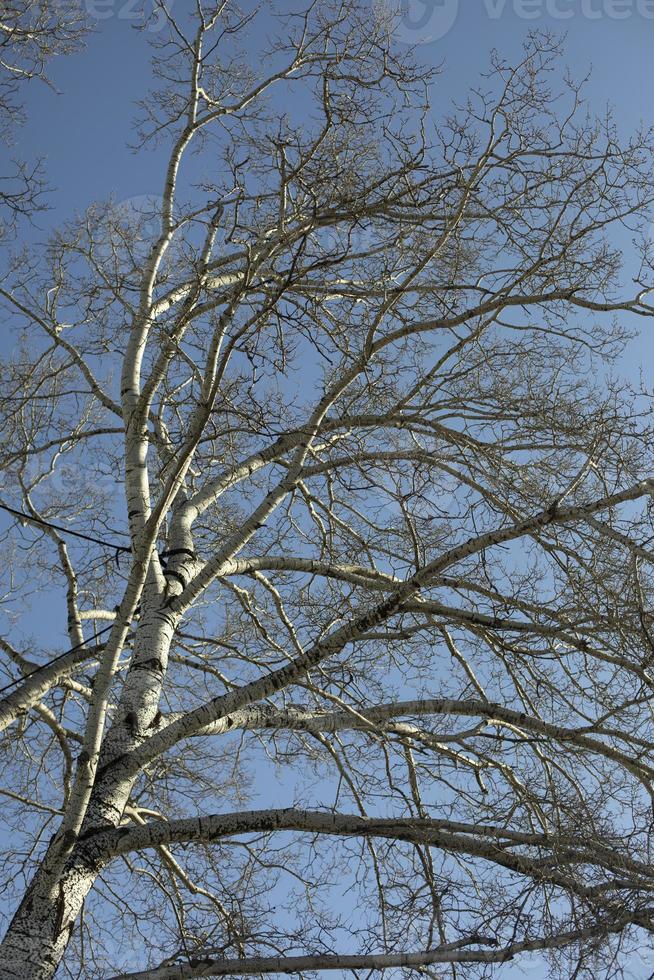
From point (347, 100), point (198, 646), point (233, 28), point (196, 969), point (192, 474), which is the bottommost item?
point (196, 969)

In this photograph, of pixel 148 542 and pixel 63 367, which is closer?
pixel 148 542

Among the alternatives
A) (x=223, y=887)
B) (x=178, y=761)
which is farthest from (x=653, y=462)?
(x=178, y=761)

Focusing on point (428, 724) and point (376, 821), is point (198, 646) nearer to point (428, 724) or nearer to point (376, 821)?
point (428, 724)

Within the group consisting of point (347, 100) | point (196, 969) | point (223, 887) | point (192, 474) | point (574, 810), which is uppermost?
point (347, 100)

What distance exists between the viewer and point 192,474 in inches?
306

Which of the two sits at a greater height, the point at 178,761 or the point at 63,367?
the point at 63,367

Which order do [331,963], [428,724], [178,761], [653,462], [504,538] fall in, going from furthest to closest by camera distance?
1. [178,761]
2. [428,724]
3. [653,462]
4. [504,538]
5. [331,963]

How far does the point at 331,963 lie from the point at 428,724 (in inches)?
88.7

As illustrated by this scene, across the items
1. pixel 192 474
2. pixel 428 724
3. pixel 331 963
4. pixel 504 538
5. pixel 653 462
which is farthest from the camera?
pixel 192 474

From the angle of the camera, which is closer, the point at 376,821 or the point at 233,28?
the point at 376,821

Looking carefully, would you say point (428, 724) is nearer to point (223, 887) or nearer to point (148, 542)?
point (223, 887)

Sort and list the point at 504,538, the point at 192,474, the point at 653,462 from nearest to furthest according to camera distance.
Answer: the point at 504,538 → the point at 653,462 → the point at 192,474

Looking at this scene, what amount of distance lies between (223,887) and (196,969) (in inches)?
43.0

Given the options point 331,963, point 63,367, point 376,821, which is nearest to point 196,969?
point 331,963
